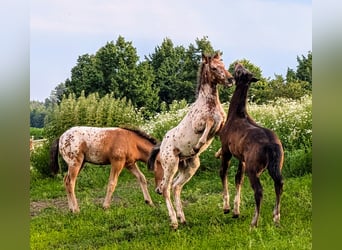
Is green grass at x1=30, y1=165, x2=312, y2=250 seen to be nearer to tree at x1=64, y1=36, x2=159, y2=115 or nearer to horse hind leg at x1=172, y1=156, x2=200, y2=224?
horse hind leg at x1=172, y1=156, x2=200, y2=224

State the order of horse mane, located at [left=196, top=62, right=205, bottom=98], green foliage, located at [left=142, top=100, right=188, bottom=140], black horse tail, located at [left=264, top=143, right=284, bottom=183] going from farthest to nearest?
green foliage, located at [left=142, top=100, right=188, bottom=140]
horse mane, located at [left=196, top=62, right=205, bottom=98]
black horse tail, located at [left=264, top=143, right=284, bottom=183]

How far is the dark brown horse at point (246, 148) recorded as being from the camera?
3527 millimetres

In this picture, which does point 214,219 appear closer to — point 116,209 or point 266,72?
point 116,209

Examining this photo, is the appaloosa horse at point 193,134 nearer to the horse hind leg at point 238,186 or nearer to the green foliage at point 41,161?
the horse hind leg at point 238,186

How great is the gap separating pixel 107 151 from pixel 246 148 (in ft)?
2.34

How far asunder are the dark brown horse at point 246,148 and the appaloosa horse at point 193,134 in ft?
0.24

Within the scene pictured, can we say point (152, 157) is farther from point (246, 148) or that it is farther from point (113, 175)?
point (246, 148)

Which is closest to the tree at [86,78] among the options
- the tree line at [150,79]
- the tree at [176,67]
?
the tree line at [150,79]

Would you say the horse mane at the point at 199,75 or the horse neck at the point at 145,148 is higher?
the horse mane at the point at 199,75

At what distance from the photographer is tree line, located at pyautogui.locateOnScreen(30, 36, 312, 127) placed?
12.1 feet

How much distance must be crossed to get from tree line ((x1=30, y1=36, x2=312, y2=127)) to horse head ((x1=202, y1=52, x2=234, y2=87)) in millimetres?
58

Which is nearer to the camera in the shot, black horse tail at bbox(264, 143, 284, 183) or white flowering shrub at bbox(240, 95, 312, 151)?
black horse tail at bbox(264, 143, 284, 183)

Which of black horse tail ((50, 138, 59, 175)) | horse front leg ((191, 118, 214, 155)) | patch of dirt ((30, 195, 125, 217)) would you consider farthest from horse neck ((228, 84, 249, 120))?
black horse tail ((50, 138, 59, 175))

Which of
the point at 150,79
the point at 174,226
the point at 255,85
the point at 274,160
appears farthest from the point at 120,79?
the point at 274,160
